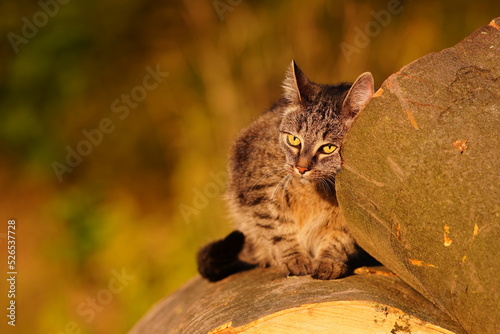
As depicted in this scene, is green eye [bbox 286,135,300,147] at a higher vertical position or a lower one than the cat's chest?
higher

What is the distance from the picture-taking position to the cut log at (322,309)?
2.10 meters

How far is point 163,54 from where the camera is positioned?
603 cm

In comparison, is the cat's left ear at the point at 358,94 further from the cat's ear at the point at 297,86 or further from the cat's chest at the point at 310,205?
the cat's chest at the point at 310,205

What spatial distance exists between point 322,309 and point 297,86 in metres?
1.14

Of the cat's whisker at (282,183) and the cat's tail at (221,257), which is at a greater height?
the cat's whisker at (282,183)

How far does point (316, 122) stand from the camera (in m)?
2.77

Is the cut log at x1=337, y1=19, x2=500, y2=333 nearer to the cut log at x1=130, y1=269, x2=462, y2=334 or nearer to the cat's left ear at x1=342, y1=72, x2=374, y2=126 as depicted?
the cut log at x1=130, y1=269, x2=462, y2=334

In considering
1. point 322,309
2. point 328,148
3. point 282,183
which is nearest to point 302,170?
point 328,148

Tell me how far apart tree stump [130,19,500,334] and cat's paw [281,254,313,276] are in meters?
0.48

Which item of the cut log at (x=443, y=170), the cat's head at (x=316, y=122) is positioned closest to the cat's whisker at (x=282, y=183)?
the cat's head at (x=316, y=122)

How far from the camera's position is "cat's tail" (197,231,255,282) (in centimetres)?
306

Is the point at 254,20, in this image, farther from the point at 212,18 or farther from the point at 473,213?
the point at 473,213

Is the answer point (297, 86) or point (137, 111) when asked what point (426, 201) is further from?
point (137, 111)

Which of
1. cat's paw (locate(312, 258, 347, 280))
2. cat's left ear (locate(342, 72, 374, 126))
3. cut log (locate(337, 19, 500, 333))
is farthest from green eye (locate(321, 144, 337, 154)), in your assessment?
cut log (locate(337, 19, 500, 333))
